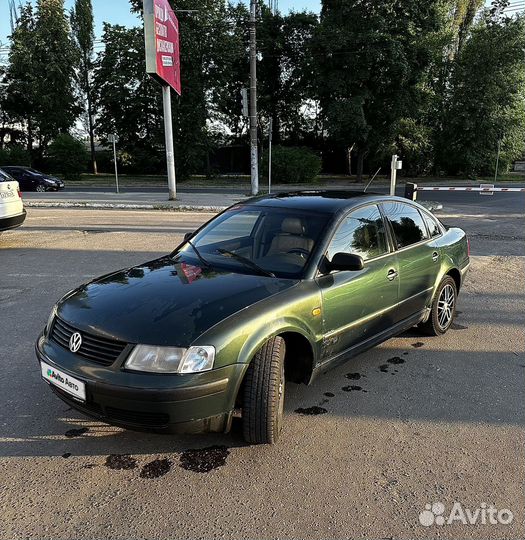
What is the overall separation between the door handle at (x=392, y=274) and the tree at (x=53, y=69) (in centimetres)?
4039

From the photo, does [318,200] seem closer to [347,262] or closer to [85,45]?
[347,262]

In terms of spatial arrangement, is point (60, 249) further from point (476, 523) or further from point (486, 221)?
point (486, 221)

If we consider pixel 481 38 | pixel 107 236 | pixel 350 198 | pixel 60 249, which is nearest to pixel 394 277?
pixel 350 198

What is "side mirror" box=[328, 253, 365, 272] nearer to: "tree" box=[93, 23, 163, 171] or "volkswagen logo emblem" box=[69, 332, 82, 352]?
"volkswagen logo emblem" box=[69, 332, 82, 352]

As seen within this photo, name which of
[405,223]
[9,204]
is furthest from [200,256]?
[9,204]

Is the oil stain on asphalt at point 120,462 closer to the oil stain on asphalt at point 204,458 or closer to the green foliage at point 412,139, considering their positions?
the oil stain on asphalt at point 204,458

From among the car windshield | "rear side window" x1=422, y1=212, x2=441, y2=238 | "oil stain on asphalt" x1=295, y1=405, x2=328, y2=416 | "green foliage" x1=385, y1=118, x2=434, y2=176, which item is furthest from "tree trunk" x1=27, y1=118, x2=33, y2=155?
"oil stain on asphalt" x1=295, y1=405, x2=328, y2=416

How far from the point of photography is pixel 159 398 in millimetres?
2533

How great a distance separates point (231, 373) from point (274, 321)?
428mm

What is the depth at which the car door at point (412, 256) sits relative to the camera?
4.19m

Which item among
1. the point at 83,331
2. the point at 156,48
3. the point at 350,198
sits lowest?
the point at 83,331

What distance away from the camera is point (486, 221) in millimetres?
13914

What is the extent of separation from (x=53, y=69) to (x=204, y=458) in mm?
41772

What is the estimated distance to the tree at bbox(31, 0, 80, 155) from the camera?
3803 centimetres
